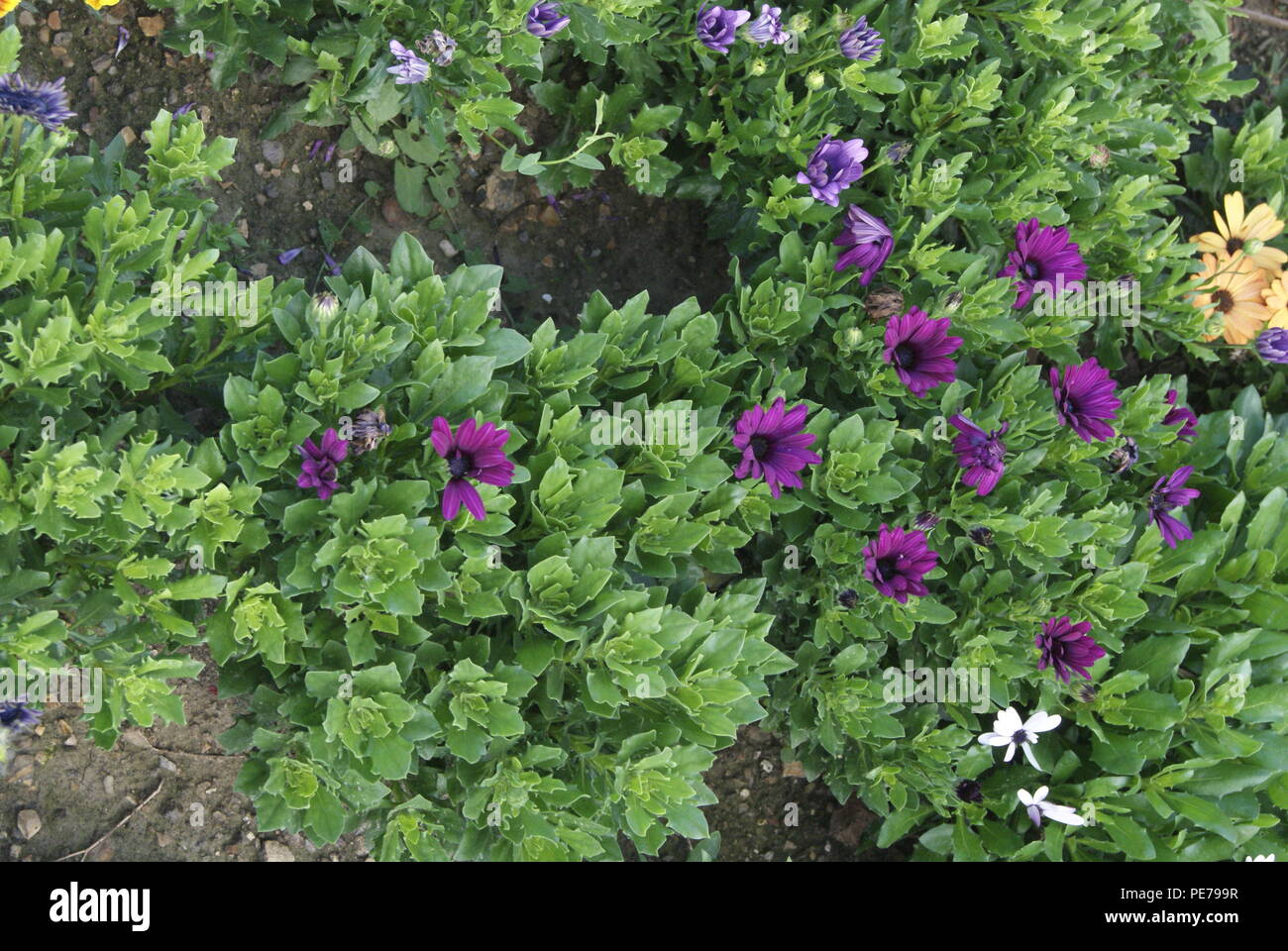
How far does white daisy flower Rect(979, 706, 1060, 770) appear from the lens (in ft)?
10.7

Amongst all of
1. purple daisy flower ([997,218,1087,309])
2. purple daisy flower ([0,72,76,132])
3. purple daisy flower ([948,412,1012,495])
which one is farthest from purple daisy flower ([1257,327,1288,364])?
purple daisy flower ([0,72,76,132])

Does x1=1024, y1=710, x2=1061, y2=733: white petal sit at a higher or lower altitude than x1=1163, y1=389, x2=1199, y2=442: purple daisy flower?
lower

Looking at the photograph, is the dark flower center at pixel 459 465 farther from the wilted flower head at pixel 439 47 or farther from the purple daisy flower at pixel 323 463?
the wilted flower head at pixel 439 47

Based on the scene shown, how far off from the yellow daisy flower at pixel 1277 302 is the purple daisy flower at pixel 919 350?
164 cm

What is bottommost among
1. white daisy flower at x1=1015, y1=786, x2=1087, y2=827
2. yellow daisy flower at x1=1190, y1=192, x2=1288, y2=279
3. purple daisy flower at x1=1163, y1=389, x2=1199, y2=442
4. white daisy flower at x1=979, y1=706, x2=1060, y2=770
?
white daisy flower at x1=1015, y1=786, x2=1087, y2=827

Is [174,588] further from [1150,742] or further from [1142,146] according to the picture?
[1142,146]

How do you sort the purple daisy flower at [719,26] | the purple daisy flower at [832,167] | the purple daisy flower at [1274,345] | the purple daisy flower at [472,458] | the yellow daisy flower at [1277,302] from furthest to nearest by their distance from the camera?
1. the yellow daisy flower at [1277,302]
2. the purple daisy flower at [1274,345]
3. the purple daisy flower at [832,167]
4. the purple daisy flower at [719,26]
5. the purple daisy flower at [472,458]

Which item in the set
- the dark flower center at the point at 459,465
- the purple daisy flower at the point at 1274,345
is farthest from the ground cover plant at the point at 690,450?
the purple daisy flower at the point at 1274,345

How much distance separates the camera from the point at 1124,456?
347cm

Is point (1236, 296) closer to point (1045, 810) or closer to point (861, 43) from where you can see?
point (861, 43)

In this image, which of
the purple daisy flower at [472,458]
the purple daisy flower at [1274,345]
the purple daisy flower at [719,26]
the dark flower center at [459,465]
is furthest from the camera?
the purple daisy flower at [1274,345]

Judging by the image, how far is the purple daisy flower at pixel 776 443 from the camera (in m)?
3.03

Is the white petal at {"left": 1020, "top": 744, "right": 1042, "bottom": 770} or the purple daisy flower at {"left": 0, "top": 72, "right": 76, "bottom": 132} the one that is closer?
the purple daisy flower at {"left": 0, "top": 72, "right": 76, "bottom": 132}

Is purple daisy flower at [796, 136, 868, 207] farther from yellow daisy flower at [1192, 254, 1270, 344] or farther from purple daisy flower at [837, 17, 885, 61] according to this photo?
yellow daisy flower at [1192, 254, 1270, 344]
